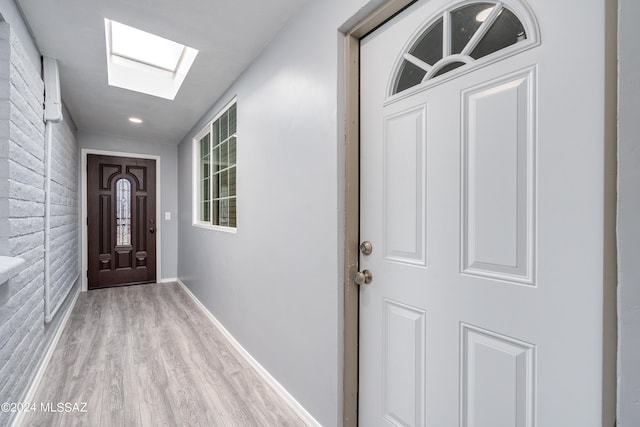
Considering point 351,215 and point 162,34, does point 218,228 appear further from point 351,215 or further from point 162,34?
point 351,215

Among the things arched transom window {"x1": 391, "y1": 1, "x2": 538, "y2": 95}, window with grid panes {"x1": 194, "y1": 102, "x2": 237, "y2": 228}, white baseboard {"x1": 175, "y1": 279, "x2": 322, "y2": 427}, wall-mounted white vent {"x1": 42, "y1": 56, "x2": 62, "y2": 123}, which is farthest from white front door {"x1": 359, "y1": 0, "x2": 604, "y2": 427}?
wall-mounted white vent {"x1": 42, "y1": 56, "x2": 62, "y2": 123}

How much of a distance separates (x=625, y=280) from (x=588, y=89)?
46cm

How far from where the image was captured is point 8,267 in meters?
1.25

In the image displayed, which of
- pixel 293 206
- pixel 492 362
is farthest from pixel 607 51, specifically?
pixel 293 206

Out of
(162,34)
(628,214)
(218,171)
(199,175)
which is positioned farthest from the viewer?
(199,175)

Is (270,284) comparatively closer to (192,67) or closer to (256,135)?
(256,135)

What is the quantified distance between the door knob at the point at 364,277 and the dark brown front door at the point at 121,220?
433 centimetres

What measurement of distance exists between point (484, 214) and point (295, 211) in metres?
1.00

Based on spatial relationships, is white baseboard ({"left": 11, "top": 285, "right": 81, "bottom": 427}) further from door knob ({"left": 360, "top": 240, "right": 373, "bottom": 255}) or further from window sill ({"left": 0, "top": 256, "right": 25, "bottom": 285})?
door knob ({"left": 360, "top": 240, "right": 373, "bottom": 255})

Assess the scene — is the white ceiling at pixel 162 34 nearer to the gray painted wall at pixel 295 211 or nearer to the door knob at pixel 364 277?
the gray painted wall at pixel 295 211

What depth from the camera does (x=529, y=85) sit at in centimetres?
82

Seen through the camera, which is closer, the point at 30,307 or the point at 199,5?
the point at 199,5

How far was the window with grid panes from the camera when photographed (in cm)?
272

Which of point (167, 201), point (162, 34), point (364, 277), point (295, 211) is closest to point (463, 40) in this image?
point (364, 277)
